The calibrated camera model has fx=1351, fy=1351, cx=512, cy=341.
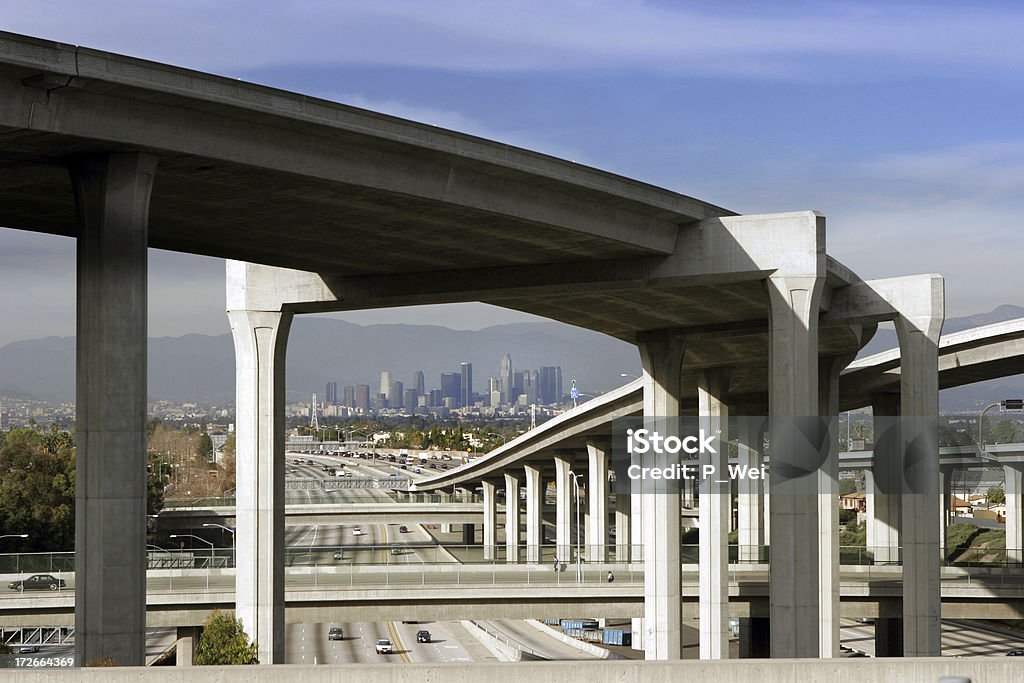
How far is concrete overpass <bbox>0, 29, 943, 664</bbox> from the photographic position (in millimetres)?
20812

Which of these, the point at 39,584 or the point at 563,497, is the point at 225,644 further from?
the point at 563,497

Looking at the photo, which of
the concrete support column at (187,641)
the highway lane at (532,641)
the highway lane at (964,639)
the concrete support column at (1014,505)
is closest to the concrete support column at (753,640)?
the highway lane at (964,639)

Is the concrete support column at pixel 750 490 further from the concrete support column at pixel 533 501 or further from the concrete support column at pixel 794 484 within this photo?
the concrete support column at pixel 794 484

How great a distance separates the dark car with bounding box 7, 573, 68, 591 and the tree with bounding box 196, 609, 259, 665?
905 centimetres

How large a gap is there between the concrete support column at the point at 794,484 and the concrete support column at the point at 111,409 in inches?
619

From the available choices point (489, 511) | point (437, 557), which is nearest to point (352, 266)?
point (437, 557)

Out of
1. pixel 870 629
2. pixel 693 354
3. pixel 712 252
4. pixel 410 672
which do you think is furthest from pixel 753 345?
pixel 870 629

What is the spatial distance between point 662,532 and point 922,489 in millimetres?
10149

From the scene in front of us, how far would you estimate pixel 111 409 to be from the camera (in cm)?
2088

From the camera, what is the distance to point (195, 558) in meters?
45.8

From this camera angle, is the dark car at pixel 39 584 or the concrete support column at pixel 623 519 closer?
the dark car at pixel 39 584

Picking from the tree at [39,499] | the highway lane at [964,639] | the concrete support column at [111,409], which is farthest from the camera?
the tree at [39,499]

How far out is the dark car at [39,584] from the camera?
140 feet

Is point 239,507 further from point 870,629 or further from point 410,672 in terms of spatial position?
point 870,629
